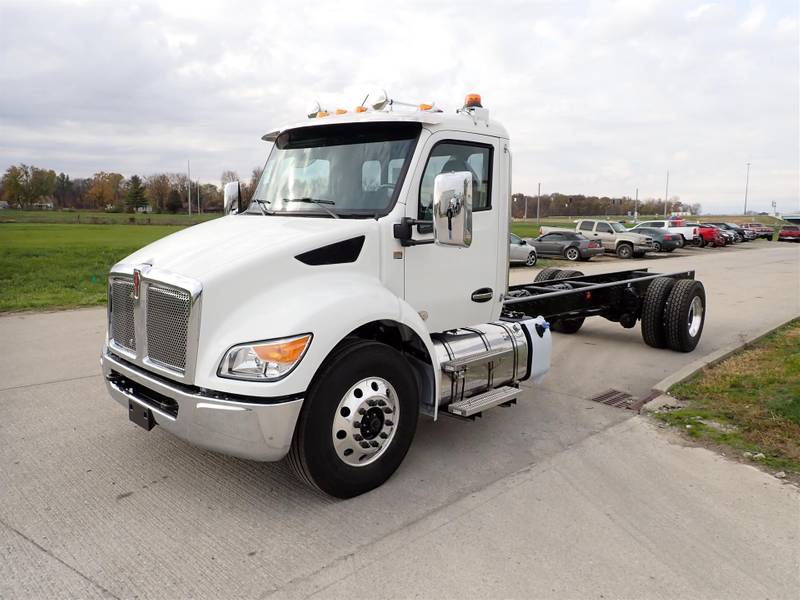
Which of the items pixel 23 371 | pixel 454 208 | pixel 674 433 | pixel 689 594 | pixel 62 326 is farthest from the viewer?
pixel 62 326

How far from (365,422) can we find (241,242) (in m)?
1.37

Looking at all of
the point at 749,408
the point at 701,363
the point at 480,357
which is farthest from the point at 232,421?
the point at 701,363

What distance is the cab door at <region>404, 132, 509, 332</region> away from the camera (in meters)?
4.33

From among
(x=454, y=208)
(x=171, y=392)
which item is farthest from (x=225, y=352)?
(x=454, y=208)

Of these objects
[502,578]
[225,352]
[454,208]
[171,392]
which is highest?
[454,208]

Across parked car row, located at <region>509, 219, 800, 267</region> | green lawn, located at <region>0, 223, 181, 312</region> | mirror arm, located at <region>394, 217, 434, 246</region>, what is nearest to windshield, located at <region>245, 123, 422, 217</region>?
mirror arm, located at <region>394, 217, 434, 246</region>

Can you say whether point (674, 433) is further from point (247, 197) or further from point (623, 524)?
point (247, 197)

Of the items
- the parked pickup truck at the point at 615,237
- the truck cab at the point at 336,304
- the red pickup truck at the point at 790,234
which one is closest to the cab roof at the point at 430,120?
the truck cab at the point at 336,304

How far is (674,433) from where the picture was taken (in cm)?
513

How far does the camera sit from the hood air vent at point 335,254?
3.78m

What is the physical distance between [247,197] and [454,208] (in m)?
2.24

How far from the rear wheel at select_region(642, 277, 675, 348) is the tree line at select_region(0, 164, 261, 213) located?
81.5 meters

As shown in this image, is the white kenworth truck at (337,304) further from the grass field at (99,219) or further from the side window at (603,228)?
the grass field at (99,219)

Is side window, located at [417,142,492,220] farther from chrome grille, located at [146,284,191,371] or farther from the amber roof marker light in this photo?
chrome grille, located at [146,284,191,371]
